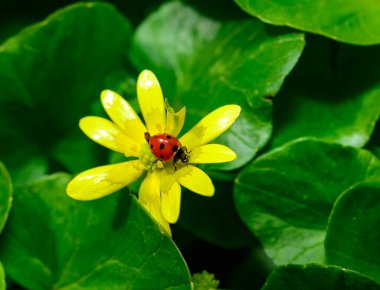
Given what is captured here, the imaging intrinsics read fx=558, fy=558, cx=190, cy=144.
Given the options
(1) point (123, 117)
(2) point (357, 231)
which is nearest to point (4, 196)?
(1) point (123, 117)

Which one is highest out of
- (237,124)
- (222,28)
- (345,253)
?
(222,28)

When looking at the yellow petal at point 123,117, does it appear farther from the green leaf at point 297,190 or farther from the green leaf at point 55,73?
the green leaf at point 55,73

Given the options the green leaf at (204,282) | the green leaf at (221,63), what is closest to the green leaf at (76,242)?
the green leaf at (204,282)

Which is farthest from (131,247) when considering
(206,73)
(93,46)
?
(93,46)

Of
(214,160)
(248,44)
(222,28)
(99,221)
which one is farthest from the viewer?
(222,28)

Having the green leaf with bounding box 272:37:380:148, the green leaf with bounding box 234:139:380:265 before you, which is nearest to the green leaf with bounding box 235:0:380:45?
the green leaf with bounding box 272:37:380:148

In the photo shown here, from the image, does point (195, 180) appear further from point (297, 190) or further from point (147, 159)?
point (297, 190)

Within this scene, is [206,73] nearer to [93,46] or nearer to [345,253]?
[93,46]

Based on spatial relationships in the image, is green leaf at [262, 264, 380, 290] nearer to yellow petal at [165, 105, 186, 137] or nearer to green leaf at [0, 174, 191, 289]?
green leaf at [0, 174, 191, 289]
